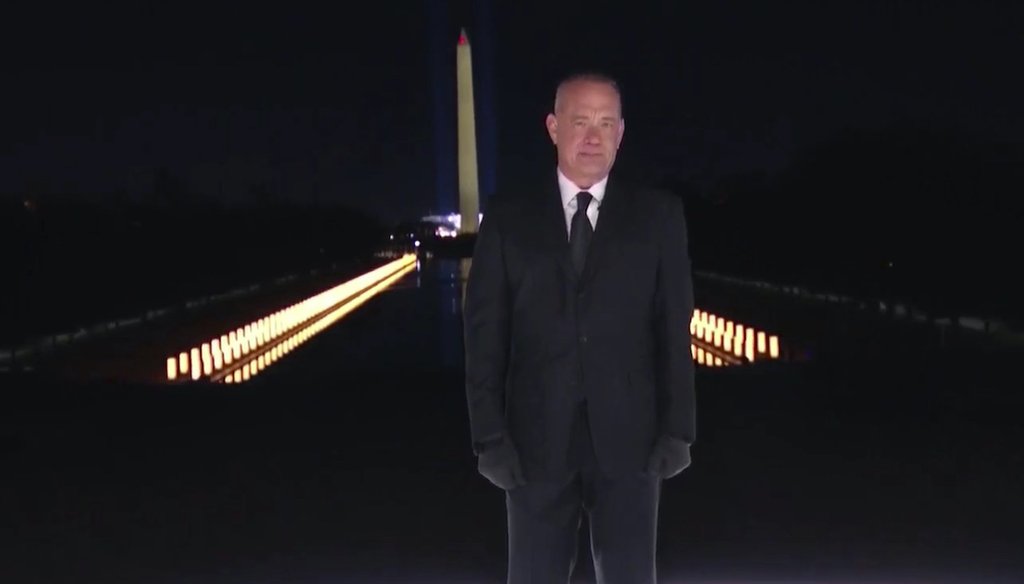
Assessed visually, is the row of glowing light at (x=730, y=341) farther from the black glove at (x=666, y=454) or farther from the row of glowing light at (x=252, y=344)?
the black glove at (x=666, y=454)

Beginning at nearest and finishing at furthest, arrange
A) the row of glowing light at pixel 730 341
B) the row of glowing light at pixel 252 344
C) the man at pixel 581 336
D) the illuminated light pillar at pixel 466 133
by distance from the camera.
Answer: the man at pixel 581 336, the row of glowing light at pixel 252 344, the row of glowing light at pixel 730 341, the illuminated light pillar at pixel 466 133

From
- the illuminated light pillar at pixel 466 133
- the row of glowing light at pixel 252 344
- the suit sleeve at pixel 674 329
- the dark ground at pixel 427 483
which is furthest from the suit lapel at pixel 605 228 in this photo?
the illuminated light pillar at pixel 466 133

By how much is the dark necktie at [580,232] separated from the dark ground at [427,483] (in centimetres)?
265

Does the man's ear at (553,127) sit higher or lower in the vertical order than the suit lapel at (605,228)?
higher

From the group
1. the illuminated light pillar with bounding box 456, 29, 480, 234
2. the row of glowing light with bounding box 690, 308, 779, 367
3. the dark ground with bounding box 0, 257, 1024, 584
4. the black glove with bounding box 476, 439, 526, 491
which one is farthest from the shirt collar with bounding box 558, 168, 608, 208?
the illuminated light pillar with bounding box 456, 29, 480, 234

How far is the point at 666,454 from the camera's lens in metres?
4.10

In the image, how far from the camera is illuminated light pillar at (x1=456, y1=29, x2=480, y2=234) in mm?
65438

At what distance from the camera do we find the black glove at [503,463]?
4.03 m

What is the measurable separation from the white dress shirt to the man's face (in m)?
0.02

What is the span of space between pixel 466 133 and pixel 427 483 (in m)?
58.4

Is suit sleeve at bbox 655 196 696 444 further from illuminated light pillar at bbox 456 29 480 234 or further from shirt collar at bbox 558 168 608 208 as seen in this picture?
illuminated light pillar at bbox 456 29 480 234

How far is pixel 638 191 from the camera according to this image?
412cm

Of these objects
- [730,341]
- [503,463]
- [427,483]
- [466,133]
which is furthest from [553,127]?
[466,133]

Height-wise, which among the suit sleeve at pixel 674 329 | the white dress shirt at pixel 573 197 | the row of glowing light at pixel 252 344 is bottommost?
the row of glowing light at pixel 252 344
